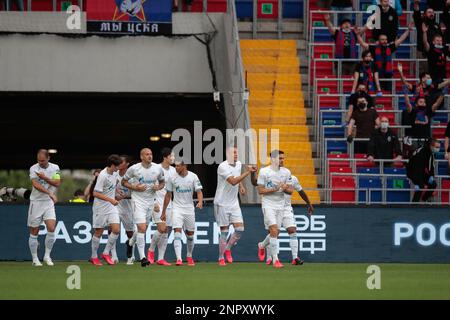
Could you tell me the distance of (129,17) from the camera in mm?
31594

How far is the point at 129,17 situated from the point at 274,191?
9.08 m

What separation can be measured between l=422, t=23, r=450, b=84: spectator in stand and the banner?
22.3 ft

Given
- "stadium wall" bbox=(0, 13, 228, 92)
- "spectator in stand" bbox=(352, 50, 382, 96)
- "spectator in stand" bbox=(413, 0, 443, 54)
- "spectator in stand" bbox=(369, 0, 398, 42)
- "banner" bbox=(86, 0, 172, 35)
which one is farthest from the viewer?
"spectator in stand" bbox=(369, 0, 398, 42)

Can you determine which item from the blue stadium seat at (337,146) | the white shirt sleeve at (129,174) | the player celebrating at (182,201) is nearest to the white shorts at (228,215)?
the player celebrating at (182,201)

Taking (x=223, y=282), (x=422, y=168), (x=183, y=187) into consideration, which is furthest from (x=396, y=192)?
(x=223, y=282)

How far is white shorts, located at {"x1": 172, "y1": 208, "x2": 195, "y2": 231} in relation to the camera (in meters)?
25.0

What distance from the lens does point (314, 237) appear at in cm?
2808

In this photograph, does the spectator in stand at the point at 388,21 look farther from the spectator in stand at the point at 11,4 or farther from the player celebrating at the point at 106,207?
the player celebrating at the point at 106,207

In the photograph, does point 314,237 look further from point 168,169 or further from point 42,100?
point 42,100

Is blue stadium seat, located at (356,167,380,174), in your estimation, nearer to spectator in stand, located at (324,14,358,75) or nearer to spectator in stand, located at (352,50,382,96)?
spectator in stand, located at (352,50,382,96)

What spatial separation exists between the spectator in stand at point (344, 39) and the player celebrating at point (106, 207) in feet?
30.6

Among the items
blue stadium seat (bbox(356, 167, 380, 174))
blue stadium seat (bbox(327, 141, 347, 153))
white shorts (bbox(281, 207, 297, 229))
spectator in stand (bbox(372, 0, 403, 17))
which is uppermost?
spectator in stand (bbox(372, 0, 403, 17))

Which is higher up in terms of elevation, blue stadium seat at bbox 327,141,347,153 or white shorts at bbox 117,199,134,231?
blue stadium seat at bbox 327,141,347,153

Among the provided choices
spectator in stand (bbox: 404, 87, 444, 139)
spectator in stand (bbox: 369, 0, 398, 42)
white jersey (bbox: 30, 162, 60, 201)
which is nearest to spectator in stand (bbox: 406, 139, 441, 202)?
spectator in stand (bbox: 404, 87, 444, 139)
